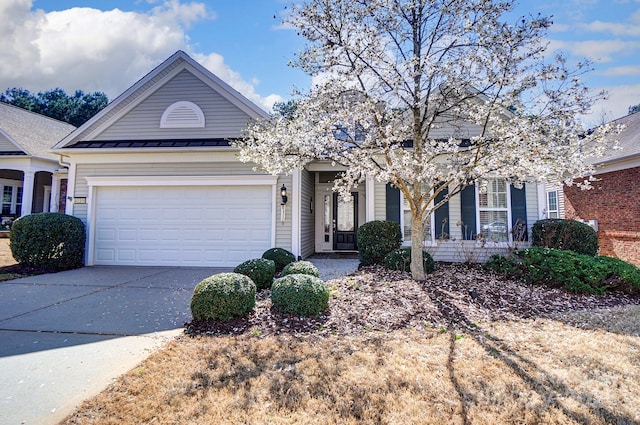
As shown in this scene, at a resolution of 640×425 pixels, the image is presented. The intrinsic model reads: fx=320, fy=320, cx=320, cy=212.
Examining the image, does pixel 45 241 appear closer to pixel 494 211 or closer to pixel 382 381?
pixel 382 381

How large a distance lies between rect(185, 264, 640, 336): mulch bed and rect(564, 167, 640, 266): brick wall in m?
6.14

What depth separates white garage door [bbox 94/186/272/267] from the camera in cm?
915

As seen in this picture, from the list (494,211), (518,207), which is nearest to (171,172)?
(494,211)

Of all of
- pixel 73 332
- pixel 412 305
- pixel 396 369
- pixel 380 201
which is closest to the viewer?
pixel 396 369

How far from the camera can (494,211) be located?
891 centimetres

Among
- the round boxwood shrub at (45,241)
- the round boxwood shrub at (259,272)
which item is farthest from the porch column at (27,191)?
the round boxwood shrub at (259,272)

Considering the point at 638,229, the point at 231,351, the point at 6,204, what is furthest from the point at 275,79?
the point at 6,204

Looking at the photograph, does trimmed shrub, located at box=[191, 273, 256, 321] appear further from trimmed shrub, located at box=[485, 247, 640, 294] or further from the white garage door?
trimmed shrub, located at box=[485, 247, 640, 294]

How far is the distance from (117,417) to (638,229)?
13.6 meters

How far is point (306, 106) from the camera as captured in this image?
6.01 meters

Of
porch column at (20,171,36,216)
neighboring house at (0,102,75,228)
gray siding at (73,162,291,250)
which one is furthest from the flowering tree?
→ neighboring house at (0,102,75,228)

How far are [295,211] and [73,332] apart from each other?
5686 millimetres

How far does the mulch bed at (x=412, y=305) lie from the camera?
169 inches

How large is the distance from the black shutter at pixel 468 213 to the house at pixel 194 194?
0.03 m
